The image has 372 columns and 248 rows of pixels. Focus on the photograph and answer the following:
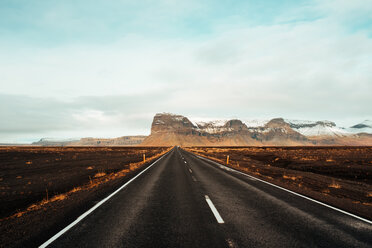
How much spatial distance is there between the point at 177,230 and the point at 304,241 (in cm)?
267

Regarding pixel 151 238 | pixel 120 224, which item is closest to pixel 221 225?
pixel 151 238

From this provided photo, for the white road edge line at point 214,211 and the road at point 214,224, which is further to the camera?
the white road edge line at point 214,211

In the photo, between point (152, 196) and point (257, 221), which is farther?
point (152, 196)

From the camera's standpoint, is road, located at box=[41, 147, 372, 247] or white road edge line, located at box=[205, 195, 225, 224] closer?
road, located at box=[41, 147, 372, 247]

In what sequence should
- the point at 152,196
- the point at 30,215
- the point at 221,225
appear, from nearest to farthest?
the point at 221,225
the point at 30,215
the point at 152,196

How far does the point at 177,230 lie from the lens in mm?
4785

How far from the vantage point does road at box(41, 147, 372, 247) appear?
4.24 metres

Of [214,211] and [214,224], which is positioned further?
[214,211]

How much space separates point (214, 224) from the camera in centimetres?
516

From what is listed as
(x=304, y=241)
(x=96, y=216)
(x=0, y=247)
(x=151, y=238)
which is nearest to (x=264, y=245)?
(x=304, y=241)

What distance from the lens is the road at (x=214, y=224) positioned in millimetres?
4238

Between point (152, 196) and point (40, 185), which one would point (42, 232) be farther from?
point (40, 185)

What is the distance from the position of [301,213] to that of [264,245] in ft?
9.43

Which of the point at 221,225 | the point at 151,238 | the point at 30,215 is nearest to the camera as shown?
the point at 151,238
